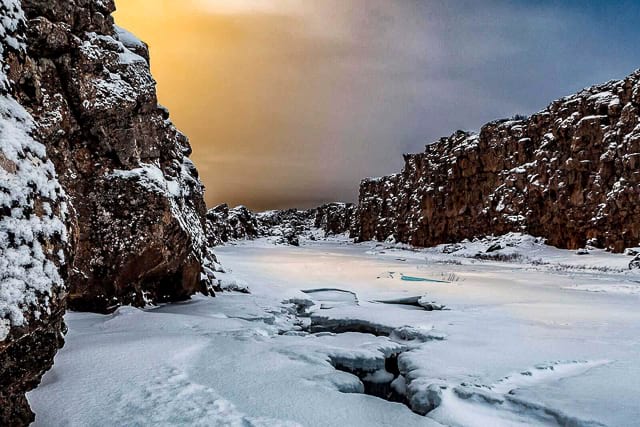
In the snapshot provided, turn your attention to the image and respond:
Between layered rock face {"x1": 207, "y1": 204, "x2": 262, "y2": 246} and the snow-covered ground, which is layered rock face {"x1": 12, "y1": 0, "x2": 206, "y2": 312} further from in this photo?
layered rock face {"x1": 207, "y1": 204, "x2": 262, "y2": 246}

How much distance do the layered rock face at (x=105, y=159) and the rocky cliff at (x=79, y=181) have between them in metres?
0.03

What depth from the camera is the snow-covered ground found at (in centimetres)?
446

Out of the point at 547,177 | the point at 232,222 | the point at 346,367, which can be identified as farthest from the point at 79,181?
the point at 232,222

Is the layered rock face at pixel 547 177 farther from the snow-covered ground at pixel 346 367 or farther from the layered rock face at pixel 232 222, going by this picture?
the layered rock face at pixel 232 222

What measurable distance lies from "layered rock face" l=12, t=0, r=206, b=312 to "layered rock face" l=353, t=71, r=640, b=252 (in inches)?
1586

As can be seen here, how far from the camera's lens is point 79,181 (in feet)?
30.5

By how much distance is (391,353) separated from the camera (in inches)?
293

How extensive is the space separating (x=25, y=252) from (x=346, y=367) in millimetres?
4888

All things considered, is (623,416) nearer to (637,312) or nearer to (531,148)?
(637,312)

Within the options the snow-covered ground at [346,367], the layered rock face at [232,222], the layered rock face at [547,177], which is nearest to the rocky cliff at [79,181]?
the snow-covered ground at [346,367]

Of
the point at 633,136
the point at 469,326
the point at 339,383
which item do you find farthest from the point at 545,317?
the point at 633,136

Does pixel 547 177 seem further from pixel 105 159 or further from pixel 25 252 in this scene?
pixel 25 252

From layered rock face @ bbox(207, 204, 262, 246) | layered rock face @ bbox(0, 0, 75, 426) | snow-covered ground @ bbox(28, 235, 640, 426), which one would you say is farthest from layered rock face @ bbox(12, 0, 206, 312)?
layered rock face @ bbox(207, 204, 262, 246)

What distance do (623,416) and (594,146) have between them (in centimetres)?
4541
